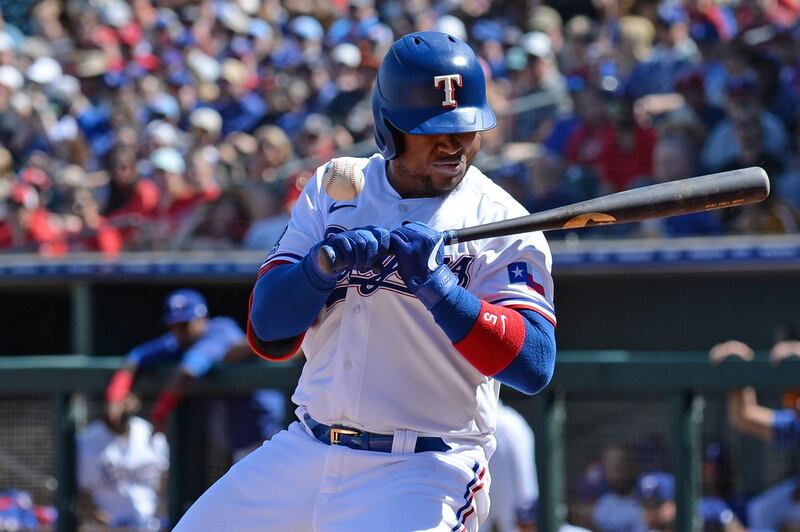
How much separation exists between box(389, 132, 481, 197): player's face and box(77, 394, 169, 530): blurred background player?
94.3 inches

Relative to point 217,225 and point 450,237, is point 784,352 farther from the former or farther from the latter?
point 217,225

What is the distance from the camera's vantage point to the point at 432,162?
2850mm

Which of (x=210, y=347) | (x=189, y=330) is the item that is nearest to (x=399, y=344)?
(x=210, y=347)

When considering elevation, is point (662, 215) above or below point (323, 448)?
above

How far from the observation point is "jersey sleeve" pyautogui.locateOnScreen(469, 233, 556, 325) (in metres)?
2.77

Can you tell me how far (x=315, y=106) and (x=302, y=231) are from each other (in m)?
6.39

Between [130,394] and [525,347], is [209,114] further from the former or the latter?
[525,347]

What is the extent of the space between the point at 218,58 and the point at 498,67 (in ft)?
9.34

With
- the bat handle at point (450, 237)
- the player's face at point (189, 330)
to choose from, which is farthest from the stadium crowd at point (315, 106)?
the bat handle at point (450, 237)

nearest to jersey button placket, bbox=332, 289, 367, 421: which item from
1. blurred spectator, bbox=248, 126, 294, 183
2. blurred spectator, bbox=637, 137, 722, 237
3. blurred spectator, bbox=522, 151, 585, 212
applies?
blurred spectator, bbox=637, 137, 722, 237

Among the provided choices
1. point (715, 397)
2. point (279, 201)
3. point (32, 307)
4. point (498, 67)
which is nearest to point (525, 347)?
point (715, 397)

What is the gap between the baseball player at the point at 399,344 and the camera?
2727mm

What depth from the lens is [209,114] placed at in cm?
916

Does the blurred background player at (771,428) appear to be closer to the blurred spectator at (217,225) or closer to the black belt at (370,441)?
the black belt at (370,441)
